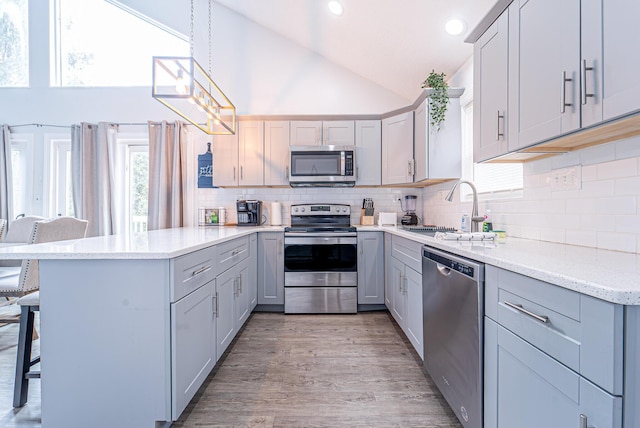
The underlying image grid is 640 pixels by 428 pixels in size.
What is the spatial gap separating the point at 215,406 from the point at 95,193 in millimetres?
3492

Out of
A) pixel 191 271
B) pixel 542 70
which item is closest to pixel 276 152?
pixel 191 271

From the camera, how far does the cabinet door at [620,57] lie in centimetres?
92

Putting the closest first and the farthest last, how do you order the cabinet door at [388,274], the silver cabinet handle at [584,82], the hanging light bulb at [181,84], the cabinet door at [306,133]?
the silver cabinet handle at [584,82] → the hanging light bulb at [181,84] → the cabinet door at [388,274] → the cabinet door at [306,133]

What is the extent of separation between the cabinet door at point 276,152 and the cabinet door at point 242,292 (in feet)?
3.71

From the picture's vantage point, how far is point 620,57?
3.15ft

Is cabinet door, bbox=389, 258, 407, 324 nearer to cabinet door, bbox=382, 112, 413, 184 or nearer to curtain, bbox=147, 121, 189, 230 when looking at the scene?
cabinet door, bbox=382, 112, 413, 184

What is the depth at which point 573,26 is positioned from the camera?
113 centimetres

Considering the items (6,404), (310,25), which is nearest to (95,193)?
(6,404)

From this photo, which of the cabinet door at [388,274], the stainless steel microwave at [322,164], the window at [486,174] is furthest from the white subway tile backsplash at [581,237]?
the stainless steel microwave at [322,164]

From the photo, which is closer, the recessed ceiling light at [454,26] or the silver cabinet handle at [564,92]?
the silver cabinet handle at [564,92]

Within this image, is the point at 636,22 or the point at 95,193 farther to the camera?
the point at 95,193

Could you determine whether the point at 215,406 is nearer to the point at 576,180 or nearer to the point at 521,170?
the point at 576,180

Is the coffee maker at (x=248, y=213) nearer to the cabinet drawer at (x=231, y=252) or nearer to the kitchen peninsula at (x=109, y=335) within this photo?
the cabinet drawer at (x=231, y=252)

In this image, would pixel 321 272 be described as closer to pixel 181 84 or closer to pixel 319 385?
pixel 319 385
